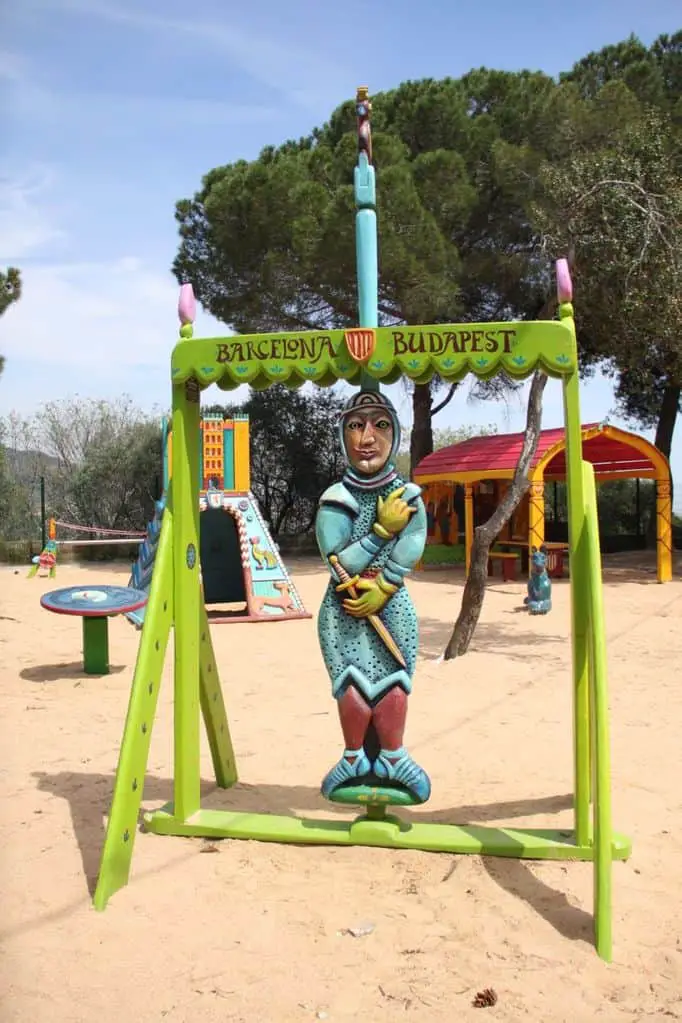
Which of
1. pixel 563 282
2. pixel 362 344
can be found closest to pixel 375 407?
pixel 362 344

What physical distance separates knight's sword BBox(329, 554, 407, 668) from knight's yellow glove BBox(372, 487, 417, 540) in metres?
0.23

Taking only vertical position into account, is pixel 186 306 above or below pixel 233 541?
above

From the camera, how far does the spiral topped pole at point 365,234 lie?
387 centimetres

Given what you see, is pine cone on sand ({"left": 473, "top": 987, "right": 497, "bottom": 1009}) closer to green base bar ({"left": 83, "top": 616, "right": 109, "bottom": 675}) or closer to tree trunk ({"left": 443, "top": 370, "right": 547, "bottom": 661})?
tree trunk ({"left": 443, "top": 370, "right": 547, "bottom": 661})

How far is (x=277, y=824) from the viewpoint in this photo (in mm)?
3949

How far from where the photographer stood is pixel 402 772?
371cm

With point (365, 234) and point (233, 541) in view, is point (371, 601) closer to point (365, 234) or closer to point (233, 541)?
point (365, 234)

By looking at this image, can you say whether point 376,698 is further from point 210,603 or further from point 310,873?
point 210,603

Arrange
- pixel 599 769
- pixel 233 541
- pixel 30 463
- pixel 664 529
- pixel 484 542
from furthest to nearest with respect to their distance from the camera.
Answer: pixel 30 463 < pixel 664 529 < pixel 233 541 < pixel 484 542 < pixel 599 769

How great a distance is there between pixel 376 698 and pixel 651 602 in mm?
9297

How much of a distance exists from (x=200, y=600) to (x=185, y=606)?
7.0 inches

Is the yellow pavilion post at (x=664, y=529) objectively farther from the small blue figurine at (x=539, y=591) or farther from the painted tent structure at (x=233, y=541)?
the painted tent structure at (x=233, y=541)

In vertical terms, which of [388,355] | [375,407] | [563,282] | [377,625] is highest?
[563,282]

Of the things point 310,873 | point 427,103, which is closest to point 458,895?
point 310,873
